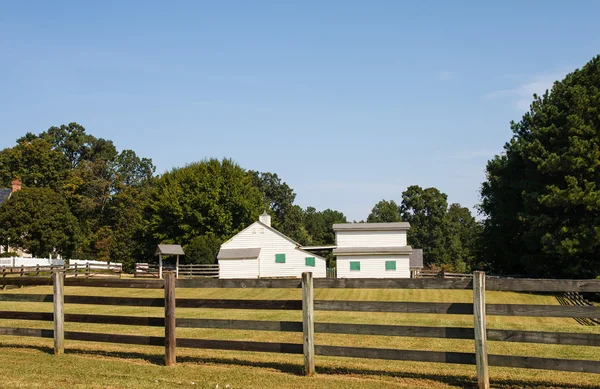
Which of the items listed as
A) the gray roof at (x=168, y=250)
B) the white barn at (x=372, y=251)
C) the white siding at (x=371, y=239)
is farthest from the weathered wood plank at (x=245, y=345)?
the gray roof at (x=168, y=250)

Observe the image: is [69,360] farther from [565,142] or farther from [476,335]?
[565,142]

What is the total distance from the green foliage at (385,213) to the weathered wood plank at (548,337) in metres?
112

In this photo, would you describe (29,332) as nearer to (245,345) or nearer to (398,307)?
(245,345)

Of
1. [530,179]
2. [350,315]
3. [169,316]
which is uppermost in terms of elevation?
Result: [530,179]

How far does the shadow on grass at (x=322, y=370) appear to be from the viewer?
8.89 meters

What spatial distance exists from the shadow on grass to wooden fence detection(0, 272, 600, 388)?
348 mm

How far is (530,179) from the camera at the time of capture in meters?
44.1

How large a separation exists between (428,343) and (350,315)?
25.0 ft

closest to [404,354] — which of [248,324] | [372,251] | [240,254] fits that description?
[248,324]

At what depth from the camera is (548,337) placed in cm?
837

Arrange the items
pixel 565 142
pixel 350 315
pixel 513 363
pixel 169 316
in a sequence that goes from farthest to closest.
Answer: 1. pixel 565 142
2. pixel 350 315
3. pixel 169 316
4. pixel 513 363

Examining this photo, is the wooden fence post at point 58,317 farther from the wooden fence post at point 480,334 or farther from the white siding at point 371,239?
the white siding at point 371,239

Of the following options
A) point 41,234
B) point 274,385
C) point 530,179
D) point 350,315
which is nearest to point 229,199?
point 41,234

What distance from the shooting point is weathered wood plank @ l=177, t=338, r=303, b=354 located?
9.72m
